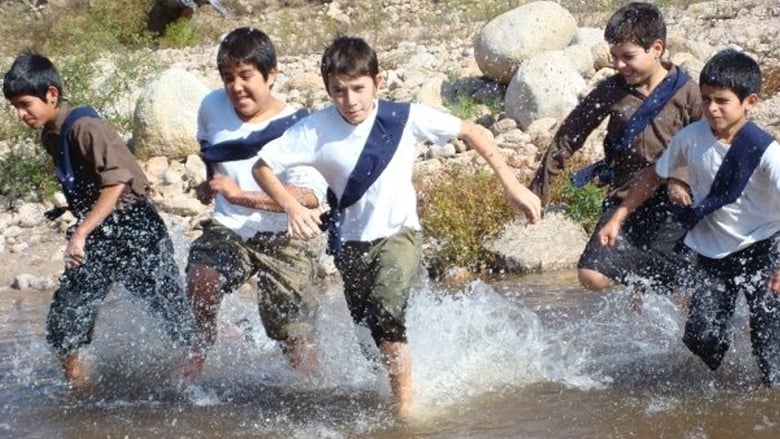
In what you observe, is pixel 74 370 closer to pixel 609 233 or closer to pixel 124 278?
pixel 124 278

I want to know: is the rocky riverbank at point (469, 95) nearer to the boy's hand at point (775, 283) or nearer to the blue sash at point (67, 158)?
the blue sash at point (67, 158)

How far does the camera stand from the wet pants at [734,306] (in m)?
4.45

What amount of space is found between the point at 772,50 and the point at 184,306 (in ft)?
26.8

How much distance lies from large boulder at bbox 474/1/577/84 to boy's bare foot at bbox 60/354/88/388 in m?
6.77

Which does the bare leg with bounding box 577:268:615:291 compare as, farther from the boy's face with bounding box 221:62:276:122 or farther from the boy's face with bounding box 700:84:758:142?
the boy's face with bounding box 221:62:276:122

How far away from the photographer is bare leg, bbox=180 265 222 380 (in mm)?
4785

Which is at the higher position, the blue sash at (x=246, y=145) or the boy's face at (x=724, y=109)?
the boy's face at (x=724, y=109)

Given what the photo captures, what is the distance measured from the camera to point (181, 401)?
16.6 feet

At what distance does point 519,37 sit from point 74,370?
6984 mm

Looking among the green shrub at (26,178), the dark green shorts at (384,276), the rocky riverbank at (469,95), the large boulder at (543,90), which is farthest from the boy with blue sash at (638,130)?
the green shrub at (26,178)

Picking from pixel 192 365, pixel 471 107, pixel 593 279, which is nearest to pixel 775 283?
pixel 593 279

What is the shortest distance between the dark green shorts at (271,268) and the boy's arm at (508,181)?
951 millimetres

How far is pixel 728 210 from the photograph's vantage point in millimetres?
4453

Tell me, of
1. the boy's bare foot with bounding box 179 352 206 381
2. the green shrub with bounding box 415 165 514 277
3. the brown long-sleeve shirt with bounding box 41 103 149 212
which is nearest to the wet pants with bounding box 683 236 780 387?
the boy's bare foot with bounding box 179 352 206 381
